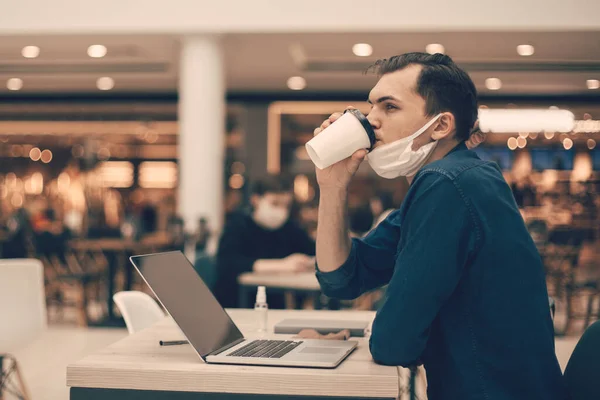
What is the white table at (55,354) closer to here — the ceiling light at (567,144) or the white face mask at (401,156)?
the white face mask at (401,156)

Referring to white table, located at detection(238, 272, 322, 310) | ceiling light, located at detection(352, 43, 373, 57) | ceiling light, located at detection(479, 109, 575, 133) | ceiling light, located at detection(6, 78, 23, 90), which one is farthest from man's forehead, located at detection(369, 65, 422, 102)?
ceiling light, located at detection(6, 78, 23, 90)

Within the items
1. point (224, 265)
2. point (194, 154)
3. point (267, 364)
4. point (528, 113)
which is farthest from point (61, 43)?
point (267, 364)

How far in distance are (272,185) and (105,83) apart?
7.57 m

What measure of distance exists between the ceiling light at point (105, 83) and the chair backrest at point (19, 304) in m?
7.79

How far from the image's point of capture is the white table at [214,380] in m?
1.31

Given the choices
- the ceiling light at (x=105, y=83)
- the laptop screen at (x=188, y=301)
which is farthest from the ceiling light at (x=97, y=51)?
the laptop screen at (x=188, y=301)

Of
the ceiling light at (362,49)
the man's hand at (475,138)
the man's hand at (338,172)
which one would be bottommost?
the man's hand at (338,172)

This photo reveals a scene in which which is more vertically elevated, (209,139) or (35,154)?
(35,154)

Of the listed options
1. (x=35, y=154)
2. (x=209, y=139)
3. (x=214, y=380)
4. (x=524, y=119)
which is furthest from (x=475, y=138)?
(x=35, y=154)

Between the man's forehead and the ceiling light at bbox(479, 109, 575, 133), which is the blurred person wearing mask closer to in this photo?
the man's forehead

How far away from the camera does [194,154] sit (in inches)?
301

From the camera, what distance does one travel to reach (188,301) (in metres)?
1.64

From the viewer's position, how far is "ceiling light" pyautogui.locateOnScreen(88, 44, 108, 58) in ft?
28.3

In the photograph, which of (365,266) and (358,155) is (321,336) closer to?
(365,266)
